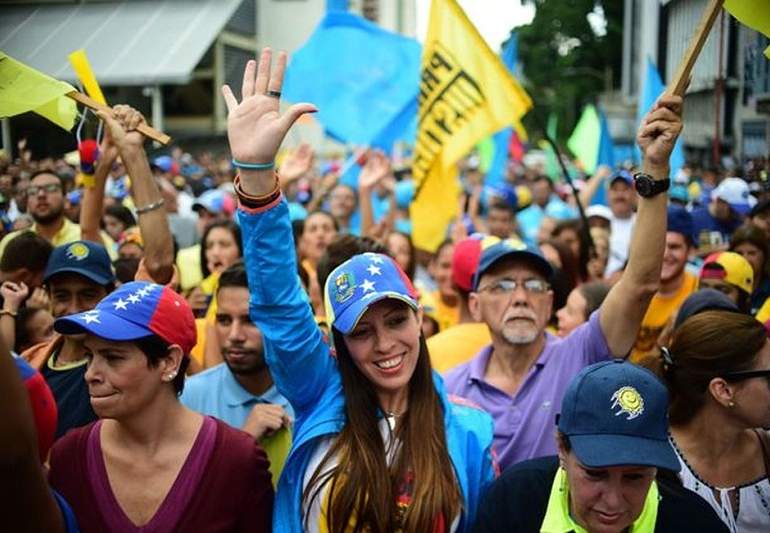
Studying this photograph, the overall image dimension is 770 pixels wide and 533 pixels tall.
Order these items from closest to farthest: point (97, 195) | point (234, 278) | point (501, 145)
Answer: point (234, 278) → point (97, 195) → point (501, 145)

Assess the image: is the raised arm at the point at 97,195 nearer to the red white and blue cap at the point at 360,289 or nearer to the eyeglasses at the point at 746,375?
the red white and blue cap at the point at 360,289

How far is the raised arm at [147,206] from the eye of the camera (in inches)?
149

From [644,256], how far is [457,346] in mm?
1425

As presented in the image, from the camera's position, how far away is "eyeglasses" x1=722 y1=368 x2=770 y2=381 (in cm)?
282

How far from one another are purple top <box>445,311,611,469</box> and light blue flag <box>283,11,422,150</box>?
5.73 m

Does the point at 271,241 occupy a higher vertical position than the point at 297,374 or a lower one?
higher

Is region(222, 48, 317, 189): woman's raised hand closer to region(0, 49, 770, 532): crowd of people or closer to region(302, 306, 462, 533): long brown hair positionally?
region(0, 49, 770, 532): crowd of people

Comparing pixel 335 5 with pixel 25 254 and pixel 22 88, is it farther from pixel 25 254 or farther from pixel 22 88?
pixel 22 88

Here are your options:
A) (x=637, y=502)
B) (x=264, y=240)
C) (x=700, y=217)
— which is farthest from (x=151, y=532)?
(x=700, y=217)

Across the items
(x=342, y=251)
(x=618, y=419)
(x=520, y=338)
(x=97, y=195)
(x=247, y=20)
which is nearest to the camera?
(x=618, y=419)

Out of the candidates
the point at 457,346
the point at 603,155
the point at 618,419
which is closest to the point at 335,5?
the point at 603,155

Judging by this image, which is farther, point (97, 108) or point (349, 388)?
point (97, 108)

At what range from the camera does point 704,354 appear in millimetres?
2887

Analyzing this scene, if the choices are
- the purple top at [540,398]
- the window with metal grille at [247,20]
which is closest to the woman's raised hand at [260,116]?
the purple top at [540,398]
